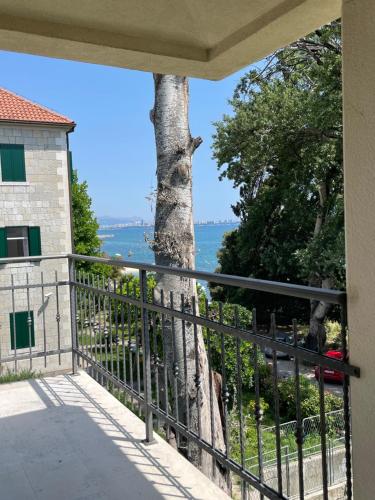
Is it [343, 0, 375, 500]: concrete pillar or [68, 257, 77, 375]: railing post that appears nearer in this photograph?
[343, 0, 375, 500]: concrete pillar

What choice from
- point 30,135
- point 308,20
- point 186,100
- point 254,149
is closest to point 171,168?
point 186,100

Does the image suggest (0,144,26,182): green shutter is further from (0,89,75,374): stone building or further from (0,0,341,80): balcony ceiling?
(0,0,341,80): balcony ceiling

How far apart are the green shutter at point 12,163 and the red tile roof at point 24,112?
1.03 m

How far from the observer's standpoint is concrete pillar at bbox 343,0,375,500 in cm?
142

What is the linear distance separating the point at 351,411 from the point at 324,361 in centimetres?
17

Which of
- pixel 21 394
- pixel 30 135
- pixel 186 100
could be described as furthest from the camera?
pixel 30 135

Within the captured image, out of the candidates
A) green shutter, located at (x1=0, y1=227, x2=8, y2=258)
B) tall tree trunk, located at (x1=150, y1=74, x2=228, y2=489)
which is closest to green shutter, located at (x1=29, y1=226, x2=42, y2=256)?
green shutter, located at (x1=0, y1=227, x2=8, y2=258)

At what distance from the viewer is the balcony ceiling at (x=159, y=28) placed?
1.85 m

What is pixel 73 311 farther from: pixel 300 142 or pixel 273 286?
pixel 300 142

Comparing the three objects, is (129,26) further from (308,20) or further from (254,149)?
(254,149)

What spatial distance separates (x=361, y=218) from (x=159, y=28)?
1301 mm

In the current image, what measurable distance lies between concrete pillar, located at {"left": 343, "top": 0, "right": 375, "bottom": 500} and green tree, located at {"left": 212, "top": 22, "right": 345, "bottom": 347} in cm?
1151

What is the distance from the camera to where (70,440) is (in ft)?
9.56

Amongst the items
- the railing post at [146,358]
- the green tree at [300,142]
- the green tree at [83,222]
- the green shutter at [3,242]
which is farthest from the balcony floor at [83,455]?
the green tree at [83,222]
